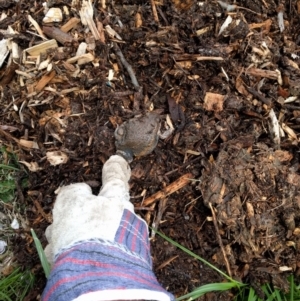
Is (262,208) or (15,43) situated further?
(15,43)

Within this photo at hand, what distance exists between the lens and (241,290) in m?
2.20

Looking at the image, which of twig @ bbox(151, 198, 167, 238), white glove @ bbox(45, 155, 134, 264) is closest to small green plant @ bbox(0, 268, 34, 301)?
white glove @ bbox(45, 155, 134, 264)

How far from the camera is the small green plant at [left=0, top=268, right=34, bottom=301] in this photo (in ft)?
7.23

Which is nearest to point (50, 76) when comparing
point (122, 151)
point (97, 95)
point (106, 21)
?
point (97, 95)

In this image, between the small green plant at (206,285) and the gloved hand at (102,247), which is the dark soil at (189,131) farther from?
the gloved hand at (102,247)

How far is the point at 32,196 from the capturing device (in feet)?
7.36

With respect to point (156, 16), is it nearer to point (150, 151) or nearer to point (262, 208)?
point (150, 151)

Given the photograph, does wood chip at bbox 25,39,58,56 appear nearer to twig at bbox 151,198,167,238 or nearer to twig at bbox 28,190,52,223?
twig at bbox 28,190,52,223

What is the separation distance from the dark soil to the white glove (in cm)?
14

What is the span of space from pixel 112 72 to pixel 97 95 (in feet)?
0.47

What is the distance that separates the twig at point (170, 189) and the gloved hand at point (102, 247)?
0.60 ft

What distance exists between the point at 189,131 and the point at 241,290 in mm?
858

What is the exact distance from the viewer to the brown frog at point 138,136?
2.11 metres

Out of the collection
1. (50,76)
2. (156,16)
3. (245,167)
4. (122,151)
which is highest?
(156,16)
